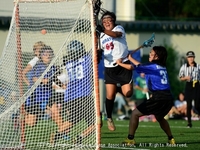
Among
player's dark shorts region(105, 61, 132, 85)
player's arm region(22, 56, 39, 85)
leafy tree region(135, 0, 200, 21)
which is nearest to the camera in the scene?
player's arm region(22, 56, 39, 85)

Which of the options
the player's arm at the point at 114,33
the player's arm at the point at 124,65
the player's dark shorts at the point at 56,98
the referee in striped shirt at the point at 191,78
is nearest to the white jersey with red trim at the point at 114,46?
→ the player's arm at the point at 114,33

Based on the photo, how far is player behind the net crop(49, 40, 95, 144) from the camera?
9.98 meters

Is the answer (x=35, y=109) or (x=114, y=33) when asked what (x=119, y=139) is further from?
(x=35, y=109)

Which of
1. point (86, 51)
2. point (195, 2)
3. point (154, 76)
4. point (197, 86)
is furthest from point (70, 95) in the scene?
point (195, 2)

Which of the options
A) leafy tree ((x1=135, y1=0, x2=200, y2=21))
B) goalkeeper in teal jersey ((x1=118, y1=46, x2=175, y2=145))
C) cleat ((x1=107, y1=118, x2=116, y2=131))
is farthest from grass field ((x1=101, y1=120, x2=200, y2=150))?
leafy tree ((x1=135, y1=0, x2=200, y2=21))

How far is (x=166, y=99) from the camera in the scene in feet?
36.2

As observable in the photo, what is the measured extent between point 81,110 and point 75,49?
2.94 ft

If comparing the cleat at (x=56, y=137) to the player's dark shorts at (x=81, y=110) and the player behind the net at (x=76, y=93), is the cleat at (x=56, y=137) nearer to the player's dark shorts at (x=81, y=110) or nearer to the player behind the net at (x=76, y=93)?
the player behind the net at (x=76, y=93)

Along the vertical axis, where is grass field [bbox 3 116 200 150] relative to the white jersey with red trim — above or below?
below

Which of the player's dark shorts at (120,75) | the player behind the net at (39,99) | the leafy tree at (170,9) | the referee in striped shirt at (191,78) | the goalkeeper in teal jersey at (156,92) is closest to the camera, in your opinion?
the player behind the net at (39,99)

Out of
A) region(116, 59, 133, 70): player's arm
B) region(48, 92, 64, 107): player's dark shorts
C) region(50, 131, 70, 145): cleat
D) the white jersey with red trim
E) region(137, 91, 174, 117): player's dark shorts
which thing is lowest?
region(50, 131, 70, 145): cleat

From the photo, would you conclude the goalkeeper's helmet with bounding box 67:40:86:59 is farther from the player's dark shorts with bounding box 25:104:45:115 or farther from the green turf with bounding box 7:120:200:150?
the green turf with bounding box 7:120:200:150

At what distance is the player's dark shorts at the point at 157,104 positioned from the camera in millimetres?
11000

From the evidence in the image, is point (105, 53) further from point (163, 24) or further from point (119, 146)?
point (163, 24)
